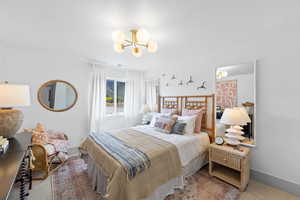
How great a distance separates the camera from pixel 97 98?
3.50 metres

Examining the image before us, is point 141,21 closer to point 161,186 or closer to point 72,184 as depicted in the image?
point 161,186

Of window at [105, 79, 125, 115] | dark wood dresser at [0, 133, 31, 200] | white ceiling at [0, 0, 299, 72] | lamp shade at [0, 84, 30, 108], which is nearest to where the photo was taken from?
dark wood dresser at [0, 133, 31, 200]

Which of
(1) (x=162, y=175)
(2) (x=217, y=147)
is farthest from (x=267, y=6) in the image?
(1) (x=162, y=175)

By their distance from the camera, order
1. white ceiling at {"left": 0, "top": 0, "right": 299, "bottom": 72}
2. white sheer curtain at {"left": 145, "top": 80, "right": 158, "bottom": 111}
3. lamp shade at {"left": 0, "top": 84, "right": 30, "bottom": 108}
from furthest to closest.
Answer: white sheer curtain at {"left": 145, "top": 80, "right": 158, "bottom": 111}
lamp shade at {"left": 0, "top": 84, "right": 30, "bottom": 108}
white ceiling at {"left": 0, "top": 0, "right": 299, "bottom": 72}

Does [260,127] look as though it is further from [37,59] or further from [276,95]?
[37,59]

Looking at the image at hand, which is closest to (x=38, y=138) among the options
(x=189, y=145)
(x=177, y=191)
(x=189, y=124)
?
(x=177, y=191)

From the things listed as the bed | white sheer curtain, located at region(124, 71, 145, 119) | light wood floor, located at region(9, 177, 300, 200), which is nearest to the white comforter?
the bed

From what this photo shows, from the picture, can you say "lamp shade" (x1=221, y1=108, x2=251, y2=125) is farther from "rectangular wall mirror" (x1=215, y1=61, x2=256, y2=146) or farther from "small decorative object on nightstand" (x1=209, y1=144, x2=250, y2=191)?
"small decorative object on nightstand" (x1=209, y1=144, x2=250, y2=191)

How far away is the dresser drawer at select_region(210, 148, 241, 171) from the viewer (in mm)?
1898

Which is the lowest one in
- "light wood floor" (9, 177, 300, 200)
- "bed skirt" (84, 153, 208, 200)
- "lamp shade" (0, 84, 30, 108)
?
"light wood floor" (9, 177, 300, 200)

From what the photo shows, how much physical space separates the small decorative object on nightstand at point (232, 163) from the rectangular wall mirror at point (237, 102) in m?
0.19

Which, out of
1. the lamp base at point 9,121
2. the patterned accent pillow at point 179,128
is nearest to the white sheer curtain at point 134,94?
the patterned accent pillow at point 179,128

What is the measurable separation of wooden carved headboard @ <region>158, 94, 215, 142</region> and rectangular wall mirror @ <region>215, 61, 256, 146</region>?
0.12 m

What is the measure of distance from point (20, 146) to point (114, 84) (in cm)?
289
